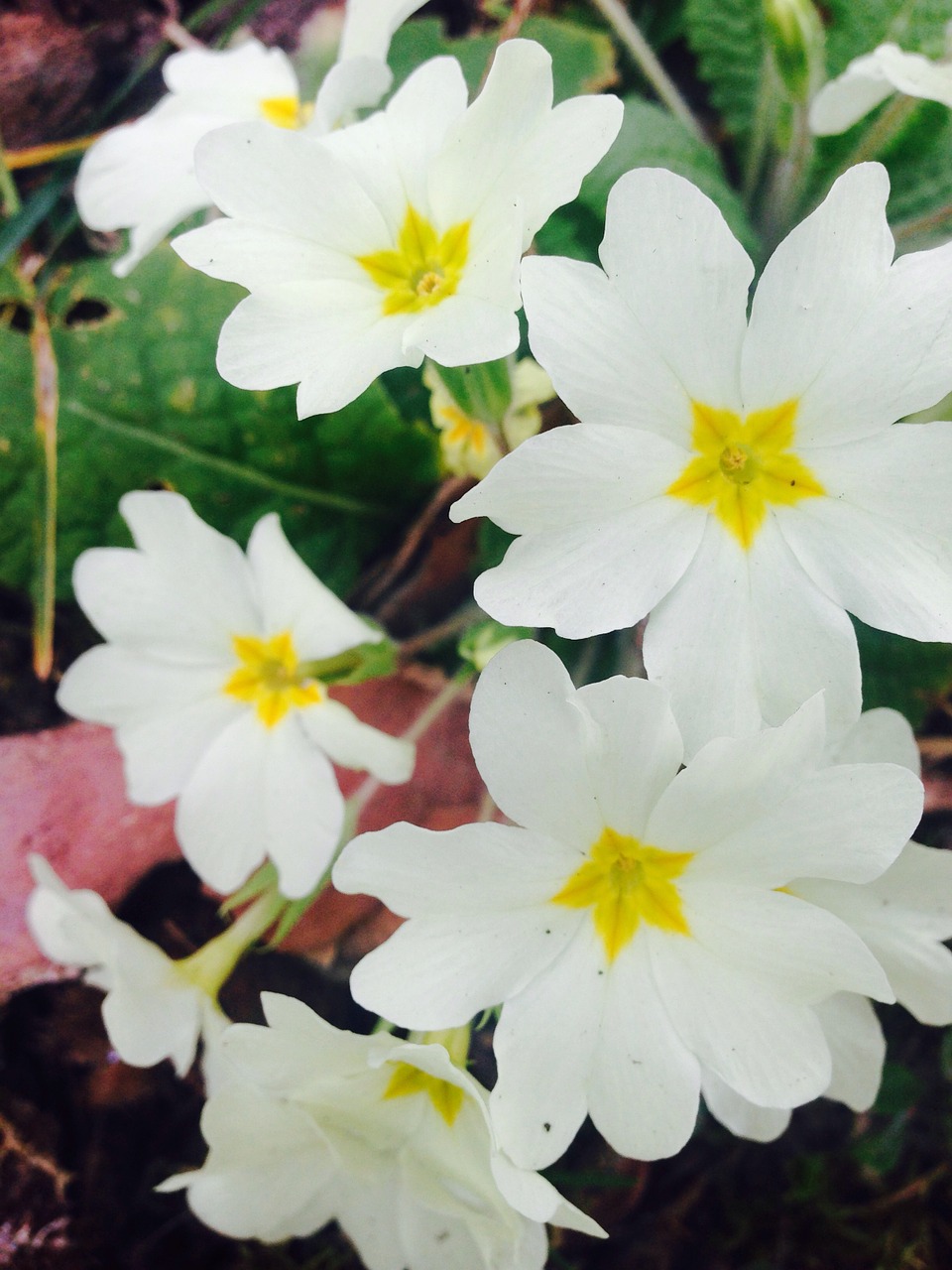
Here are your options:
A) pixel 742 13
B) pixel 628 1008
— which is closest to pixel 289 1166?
pixel 628 1008

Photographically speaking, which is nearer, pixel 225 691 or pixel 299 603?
pixel 299 603

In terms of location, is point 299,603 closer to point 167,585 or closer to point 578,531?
point 167,585

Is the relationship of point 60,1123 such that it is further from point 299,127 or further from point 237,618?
point 299,127

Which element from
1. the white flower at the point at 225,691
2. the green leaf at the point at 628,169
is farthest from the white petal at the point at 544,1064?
the green leaf at the point at 628,169

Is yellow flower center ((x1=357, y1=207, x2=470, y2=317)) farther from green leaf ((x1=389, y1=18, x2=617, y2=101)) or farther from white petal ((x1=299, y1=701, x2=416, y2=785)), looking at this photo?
green leaf ((x1=389, y1=18, x2=617, y2=101))

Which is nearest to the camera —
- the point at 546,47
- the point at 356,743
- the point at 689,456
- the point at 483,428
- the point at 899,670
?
the point at 689,456

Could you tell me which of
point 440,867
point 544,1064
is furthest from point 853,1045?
point 440,867

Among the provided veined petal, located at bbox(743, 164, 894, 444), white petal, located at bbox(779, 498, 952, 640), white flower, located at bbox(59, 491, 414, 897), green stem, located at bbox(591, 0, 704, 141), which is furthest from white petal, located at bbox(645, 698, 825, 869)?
green stem, located at bbox(591, 0, 704, 141)
